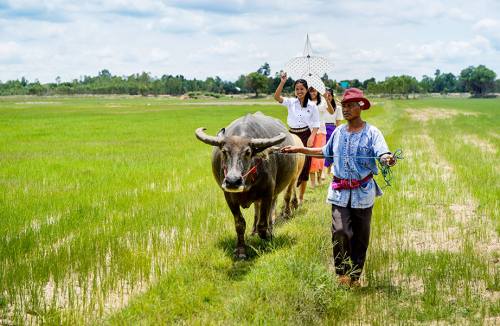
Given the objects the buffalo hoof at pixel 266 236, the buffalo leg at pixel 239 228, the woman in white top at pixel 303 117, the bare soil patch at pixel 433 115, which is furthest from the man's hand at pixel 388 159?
the bare soil patch at pixel 433 115

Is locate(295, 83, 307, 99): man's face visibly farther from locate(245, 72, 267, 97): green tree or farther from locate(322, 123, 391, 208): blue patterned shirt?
locate(245, 72, 267, 97): green tree

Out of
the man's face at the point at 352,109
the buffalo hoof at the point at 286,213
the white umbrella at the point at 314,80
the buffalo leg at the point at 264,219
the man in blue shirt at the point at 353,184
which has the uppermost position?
the white umbrella at the point at 314,80

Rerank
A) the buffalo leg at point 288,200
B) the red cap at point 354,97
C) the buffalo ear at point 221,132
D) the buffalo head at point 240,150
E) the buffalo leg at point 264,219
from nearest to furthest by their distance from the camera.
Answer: the red cap at point 354,97 → the buffalo head at point 240,150 → the buffalo ear at point 221,132 → the buffalo leg at point 264,219 → the buffalo leg at point 288,200

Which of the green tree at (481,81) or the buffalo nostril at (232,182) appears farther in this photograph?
the green tree at (481,81)

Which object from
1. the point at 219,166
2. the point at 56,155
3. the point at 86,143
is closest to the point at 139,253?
the point at 219,166

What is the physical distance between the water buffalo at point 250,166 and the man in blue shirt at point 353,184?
696 mm

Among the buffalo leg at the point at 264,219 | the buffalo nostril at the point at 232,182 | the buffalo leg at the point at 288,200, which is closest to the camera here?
the buffalo nostril at the point at 232,182

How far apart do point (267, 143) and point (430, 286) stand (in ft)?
6.65

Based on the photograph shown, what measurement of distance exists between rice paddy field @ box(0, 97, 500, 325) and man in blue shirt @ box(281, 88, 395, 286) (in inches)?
12.0

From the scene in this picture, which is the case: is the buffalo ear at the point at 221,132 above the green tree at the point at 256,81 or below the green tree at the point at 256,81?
below

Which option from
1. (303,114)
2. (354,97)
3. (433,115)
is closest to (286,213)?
(303,114)

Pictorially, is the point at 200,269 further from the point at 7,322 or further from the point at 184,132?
the point at 184,132

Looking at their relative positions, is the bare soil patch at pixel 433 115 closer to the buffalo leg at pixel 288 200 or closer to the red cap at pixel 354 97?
the buffalo leg at pixel 288 200

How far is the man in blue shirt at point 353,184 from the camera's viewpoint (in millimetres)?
3984
